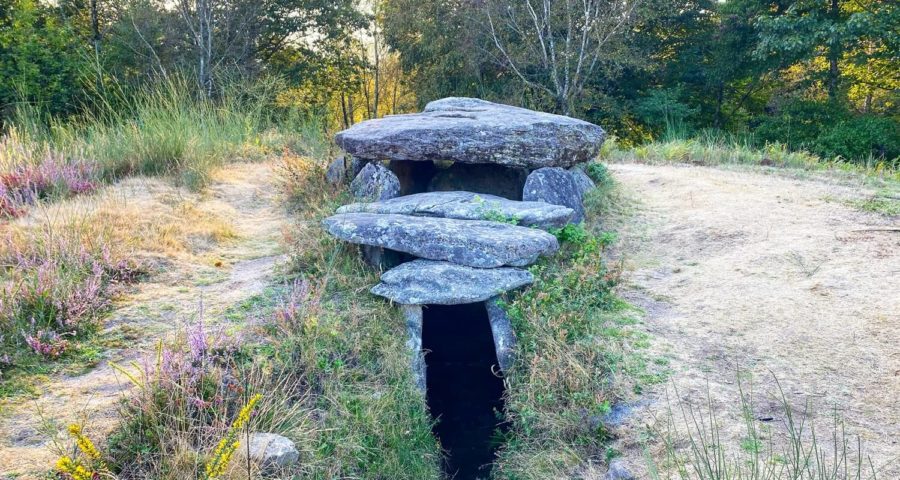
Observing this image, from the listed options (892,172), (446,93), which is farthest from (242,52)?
(892,172)

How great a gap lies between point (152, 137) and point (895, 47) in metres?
15.7

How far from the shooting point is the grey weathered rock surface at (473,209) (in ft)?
19.4

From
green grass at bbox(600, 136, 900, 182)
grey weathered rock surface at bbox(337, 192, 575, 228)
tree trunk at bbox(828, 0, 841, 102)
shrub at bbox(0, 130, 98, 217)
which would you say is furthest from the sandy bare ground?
tree trunk at bbox(828, 0, 841, 102)

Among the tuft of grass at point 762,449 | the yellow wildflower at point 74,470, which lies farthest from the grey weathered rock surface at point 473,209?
the yellow wildflower at point 74,470

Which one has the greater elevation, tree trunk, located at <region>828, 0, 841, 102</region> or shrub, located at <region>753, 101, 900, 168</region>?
tree trunk, located at <region>828, 0, 841, 102</region>

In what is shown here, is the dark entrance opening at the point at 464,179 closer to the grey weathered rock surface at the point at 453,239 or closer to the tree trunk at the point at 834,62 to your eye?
the grey weathered rock surface at the point at 453,239

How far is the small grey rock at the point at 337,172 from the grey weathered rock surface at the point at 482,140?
38 centimetres

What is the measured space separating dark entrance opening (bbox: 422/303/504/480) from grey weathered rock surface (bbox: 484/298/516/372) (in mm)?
154

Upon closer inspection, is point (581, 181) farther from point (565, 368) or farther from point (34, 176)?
point (34, 176)

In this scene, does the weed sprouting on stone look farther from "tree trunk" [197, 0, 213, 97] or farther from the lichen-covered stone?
"tree trunk" [197, 0, 213, 97]

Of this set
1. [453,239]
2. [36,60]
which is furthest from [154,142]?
[36,60]

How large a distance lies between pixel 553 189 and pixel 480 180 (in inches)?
49.3

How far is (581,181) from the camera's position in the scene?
7.57m

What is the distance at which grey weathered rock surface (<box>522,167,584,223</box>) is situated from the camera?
22.3ft
